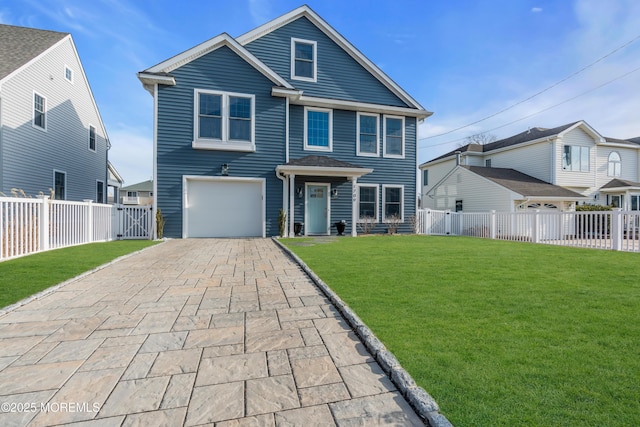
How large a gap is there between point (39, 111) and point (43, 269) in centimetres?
1055

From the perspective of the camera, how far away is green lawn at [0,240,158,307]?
3855mm

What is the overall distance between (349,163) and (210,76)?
6.31 meters

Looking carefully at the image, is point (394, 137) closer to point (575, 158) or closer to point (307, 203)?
point (307, 203)

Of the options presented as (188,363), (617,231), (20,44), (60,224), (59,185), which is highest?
(20,44)

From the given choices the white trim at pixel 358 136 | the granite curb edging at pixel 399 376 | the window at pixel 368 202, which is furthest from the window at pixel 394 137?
the granite curb edging at pixel 399 376

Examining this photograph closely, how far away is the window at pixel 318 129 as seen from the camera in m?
12.3

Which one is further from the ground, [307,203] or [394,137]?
[394,137]

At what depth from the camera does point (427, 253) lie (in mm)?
7309

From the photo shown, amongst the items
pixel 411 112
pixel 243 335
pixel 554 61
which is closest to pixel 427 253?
pixel 243 335

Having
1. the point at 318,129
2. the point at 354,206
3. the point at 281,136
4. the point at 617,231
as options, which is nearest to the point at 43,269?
the point at 281,136

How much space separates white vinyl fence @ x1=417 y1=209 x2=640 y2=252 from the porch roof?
455 centimetres

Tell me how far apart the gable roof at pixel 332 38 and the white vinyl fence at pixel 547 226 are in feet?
17.4

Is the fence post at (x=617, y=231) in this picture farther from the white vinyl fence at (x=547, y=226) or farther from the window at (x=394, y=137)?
the window at (x=394, y=137)

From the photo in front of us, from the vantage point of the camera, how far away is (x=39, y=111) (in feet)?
38.7
